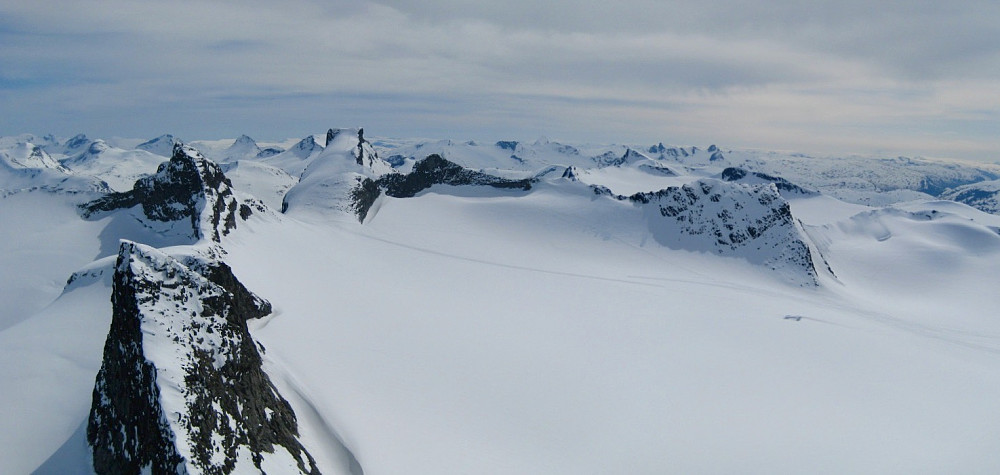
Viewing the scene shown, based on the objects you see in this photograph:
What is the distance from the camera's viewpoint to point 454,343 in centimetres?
4291

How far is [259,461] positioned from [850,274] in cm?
11439

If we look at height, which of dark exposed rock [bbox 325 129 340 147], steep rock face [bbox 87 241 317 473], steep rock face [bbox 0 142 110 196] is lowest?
steep rock face [bbox 0 142 110 196]

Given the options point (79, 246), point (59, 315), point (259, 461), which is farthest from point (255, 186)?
point (259, 461)

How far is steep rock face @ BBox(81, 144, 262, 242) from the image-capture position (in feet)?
190

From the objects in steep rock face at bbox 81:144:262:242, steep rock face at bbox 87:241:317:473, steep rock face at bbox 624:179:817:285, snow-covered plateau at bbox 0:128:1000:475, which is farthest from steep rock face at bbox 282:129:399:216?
steep rock face at bbox 87:241:317:473

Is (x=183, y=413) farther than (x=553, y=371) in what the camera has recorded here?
No

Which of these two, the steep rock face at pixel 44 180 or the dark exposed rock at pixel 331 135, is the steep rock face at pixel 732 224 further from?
the steep rock face at pixel 44 180

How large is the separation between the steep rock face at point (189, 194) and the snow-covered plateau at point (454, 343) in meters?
0.40

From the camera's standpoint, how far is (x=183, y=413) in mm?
18828

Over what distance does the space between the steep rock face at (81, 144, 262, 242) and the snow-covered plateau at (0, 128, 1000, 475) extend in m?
0.40

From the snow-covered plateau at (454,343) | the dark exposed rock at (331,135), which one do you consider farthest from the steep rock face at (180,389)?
the dark exposed rock at (331,135)

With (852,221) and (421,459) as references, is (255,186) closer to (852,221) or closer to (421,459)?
(421,459)

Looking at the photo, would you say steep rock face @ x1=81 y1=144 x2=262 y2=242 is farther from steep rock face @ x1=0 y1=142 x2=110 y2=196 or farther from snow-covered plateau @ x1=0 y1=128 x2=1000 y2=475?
steep rock face @ x1=0 y1=142 x2=110 y2=196

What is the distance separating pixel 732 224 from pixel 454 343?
78.8 metres
